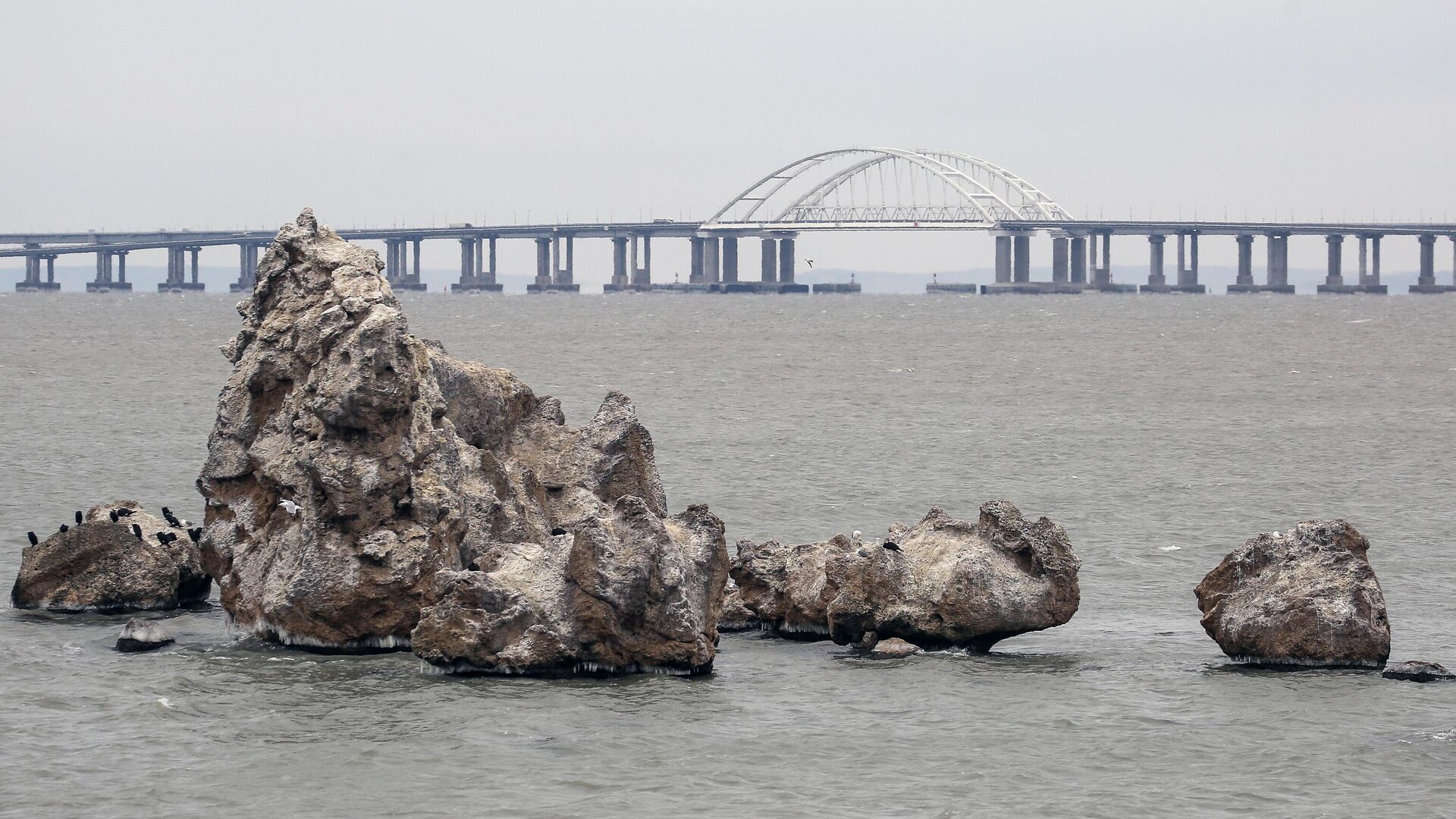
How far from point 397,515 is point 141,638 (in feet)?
10.1

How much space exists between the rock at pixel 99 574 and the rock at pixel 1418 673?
13.8 meters

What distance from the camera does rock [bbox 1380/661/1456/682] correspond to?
20234 millimetres

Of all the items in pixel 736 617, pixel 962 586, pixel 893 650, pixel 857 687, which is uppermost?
pixel 962 586

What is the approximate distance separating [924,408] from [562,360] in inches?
1123

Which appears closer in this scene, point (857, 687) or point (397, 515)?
point (857, 687)

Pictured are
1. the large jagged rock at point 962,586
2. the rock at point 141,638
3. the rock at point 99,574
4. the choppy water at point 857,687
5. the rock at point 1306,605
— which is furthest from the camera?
the rock at point 99,574

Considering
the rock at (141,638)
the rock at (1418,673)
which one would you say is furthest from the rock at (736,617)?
the rock at (1418,673)

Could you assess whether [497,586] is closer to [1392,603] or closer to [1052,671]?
[1052,671]

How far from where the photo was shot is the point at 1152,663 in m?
21.6

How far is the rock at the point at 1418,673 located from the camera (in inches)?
797

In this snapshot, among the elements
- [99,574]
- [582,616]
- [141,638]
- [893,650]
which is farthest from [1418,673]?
[99,574]

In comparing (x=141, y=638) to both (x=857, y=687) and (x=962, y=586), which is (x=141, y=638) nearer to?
(x=857, y=687)

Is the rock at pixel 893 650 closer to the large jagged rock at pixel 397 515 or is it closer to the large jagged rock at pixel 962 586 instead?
the large jagged rock at pixel 962 586

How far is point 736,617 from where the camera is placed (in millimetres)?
23359
